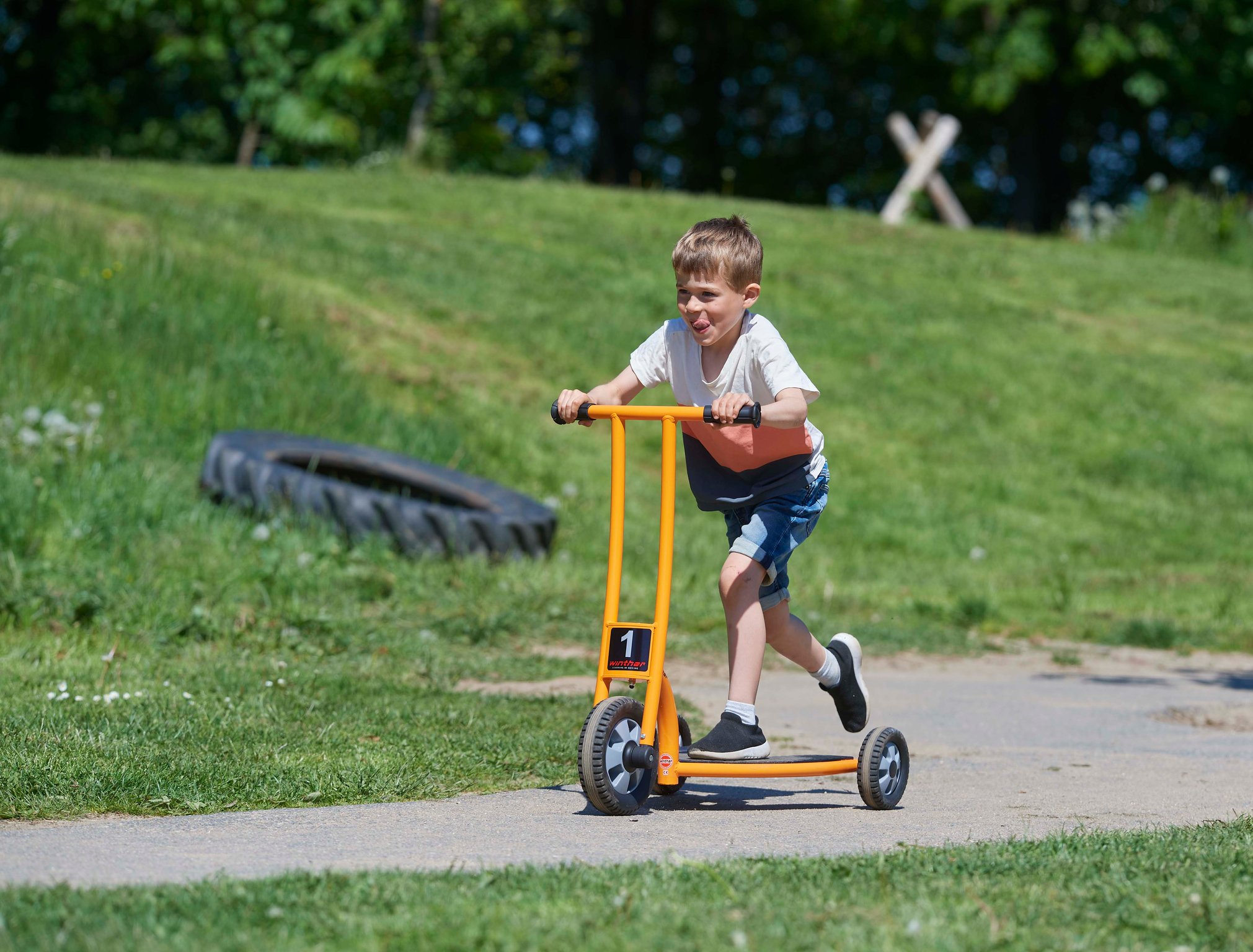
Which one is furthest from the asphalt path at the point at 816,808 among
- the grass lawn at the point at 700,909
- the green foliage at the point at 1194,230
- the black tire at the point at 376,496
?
the green foliage at the point at 1194,230

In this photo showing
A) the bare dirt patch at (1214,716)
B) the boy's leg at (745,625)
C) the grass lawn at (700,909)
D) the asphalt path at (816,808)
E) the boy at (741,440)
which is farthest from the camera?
the bare dirt patch at (1214,716)

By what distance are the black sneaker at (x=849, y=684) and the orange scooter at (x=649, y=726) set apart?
37 cm

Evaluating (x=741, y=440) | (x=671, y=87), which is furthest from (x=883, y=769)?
→ (x=671, y=87)

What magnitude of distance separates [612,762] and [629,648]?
1.18ft

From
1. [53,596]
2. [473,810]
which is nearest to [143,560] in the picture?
[53,596]

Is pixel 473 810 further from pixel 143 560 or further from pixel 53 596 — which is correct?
pixel 143 560

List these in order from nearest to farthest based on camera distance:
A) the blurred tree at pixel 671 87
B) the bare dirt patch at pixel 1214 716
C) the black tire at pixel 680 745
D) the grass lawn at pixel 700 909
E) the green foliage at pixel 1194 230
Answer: the grass lawn at pixel 700 909
the black tire at pixel 680 745
the bare dirt patch at pixel 1214 716
the green foliage at pixel 1194 230
the blurred tree at pixel 671 87

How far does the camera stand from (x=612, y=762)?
4270 mm

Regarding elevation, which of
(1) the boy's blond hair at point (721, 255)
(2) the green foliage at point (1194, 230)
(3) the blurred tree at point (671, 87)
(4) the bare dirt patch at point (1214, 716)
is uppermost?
(3) the blurred tree at point (671, 87)

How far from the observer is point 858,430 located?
13.8 m

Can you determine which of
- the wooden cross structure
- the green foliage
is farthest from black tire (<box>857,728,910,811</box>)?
the green foliage

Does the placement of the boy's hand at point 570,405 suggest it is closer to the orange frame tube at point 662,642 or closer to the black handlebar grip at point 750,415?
the orange frame tube at point 662,642

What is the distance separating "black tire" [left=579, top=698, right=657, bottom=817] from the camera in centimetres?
415

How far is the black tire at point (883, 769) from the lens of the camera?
4.54 m
